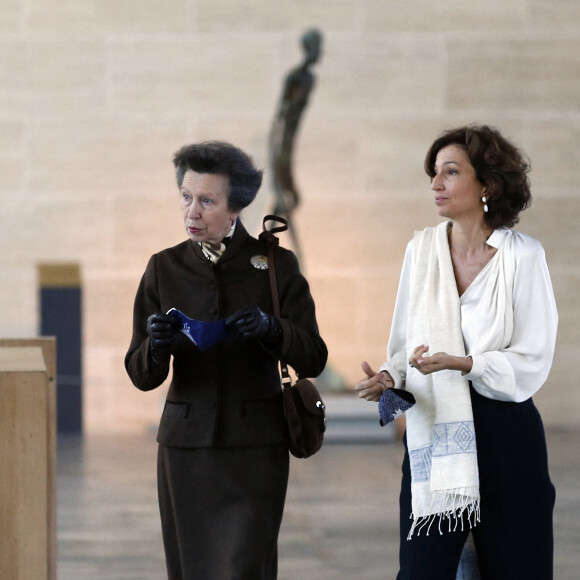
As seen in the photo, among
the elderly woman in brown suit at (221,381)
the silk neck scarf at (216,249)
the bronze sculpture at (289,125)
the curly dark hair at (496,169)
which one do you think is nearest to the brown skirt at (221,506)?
the elderly woman in brown suit at (221,381)

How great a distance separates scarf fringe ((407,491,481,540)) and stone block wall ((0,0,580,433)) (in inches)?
301

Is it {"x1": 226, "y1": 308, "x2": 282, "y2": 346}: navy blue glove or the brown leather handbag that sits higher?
{"x1": 226, "y1": 308, "x2": 282, "y2": 346}: navy blue glove

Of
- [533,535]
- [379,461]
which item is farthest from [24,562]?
[379,461]

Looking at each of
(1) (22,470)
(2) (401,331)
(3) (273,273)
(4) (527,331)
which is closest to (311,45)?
(2) (401,331)

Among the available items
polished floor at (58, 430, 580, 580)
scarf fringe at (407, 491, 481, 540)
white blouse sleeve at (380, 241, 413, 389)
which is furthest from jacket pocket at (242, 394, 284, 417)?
polished floor at (58, 430, 580, 580)

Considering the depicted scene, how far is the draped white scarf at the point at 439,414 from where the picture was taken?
350cm

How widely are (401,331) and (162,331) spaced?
0.87 m

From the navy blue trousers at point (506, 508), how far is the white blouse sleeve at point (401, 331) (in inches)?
10.8

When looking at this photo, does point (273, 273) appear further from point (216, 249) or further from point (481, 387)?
point (481, 387)

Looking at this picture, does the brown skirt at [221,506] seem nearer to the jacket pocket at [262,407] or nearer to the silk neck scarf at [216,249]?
the jacket pocket at [262,407]

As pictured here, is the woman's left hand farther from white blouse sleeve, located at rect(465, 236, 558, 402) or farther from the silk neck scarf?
the silk neck scarf

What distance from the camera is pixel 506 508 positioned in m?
3.56

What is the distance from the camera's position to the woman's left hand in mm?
3400

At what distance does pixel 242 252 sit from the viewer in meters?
3.68
